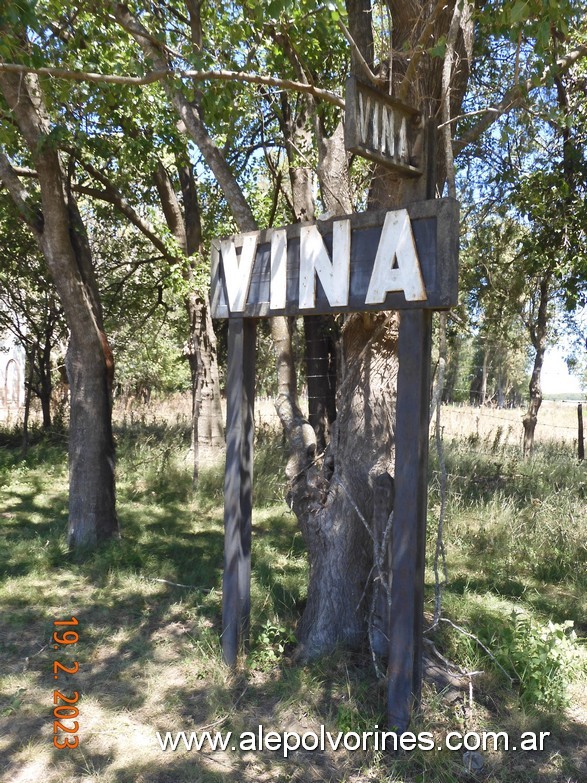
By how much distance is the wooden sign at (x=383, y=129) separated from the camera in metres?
3.14

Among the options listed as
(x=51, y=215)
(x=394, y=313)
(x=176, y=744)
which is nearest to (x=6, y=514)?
(x=51, y=215)

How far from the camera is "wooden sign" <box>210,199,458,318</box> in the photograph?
10.7ft

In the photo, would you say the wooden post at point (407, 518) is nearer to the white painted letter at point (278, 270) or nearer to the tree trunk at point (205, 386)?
the white painted letter at point (278, 270)

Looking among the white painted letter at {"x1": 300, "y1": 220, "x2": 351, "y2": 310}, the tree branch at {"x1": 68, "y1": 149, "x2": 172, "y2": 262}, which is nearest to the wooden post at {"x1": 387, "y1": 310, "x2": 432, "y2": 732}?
the white painted letter at {"x1": 300, "y1": 220, "x2": 351, "y2": 310}

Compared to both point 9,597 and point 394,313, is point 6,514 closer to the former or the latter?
point 9,597

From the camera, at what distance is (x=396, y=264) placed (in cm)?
343

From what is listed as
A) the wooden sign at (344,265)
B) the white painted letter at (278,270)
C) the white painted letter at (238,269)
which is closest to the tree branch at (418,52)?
the wooden sign at (344,265)

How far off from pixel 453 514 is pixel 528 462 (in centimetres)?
303

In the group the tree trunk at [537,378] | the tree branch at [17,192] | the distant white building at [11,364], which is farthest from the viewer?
the distant white building at [11,364]

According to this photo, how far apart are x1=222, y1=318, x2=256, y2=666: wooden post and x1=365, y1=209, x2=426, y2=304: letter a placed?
1.14 metres

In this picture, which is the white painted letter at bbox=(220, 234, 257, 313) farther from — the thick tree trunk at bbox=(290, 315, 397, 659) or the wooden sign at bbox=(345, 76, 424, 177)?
the wooden sign at bbox=(345, 76, 424, 177)

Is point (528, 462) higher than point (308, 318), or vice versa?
point (308, 318)

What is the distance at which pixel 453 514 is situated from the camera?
7238mm

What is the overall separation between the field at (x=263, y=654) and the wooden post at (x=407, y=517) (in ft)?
0.92
